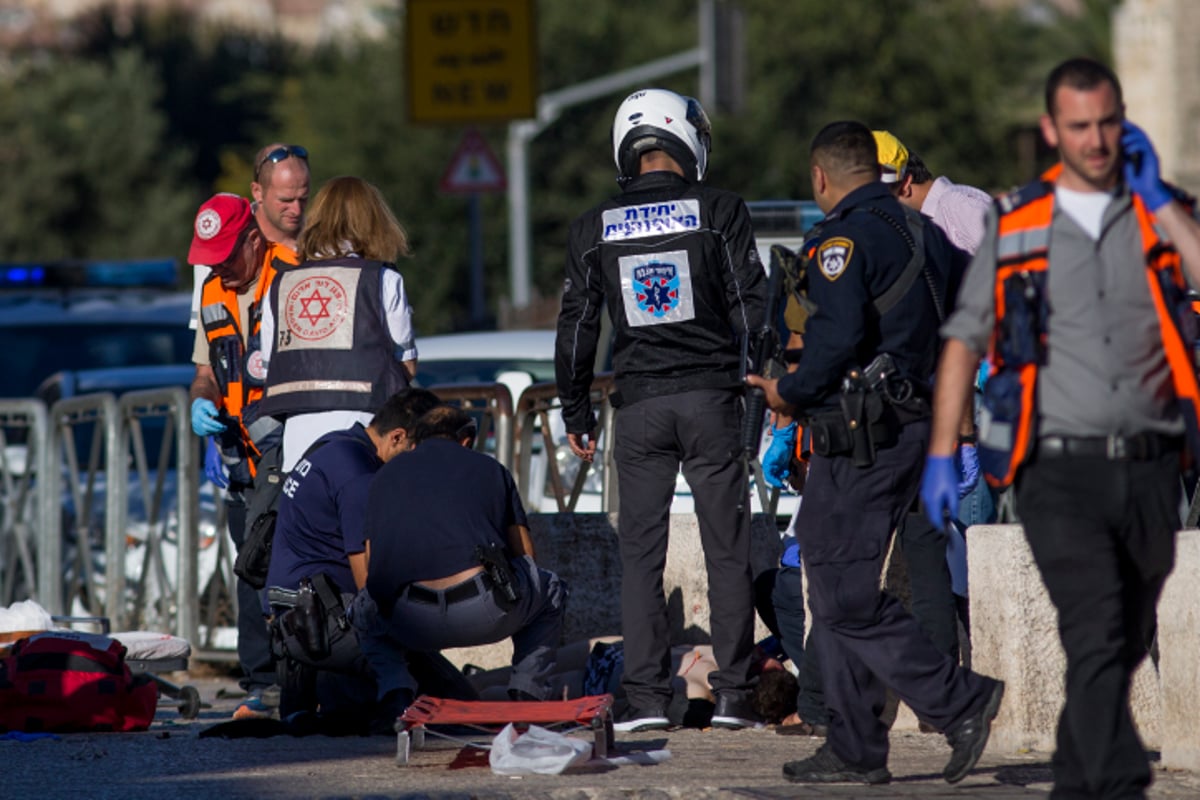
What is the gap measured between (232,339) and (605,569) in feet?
6.17

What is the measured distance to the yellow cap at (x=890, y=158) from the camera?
287 inches

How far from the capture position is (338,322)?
25.0 ft

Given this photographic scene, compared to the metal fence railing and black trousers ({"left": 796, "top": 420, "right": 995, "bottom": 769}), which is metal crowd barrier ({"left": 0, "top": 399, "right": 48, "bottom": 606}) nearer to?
the metal fence railing

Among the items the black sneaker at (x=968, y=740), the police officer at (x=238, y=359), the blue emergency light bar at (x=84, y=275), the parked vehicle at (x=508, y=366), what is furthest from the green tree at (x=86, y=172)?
the black sneaker at (x=968, y=740)

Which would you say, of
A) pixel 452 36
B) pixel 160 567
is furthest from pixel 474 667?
pixel 452 36

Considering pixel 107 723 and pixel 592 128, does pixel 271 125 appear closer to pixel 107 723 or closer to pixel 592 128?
pixel 592 128

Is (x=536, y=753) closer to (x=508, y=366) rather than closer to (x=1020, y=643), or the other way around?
(x=1020, y=643)

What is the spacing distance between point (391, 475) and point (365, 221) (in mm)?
1008

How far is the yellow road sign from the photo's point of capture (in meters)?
20.3

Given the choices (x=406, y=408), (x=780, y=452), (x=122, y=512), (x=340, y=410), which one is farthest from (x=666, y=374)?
(x=122, y=512)

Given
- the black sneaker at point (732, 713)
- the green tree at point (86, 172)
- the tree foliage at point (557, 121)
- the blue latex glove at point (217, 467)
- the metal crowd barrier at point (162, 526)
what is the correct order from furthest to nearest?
1. the green tree at point (86, 172)
2. the tree foliage at point (557, 121)
3. the metal crowd barrier at point (162, 526)
4. the blue latex glove at point (217, 467)
5. the black sneaker at point (732, 713)

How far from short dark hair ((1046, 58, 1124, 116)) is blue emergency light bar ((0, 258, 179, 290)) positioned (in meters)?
9.91

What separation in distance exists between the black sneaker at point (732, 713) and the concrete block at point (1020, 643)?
970 millimetres

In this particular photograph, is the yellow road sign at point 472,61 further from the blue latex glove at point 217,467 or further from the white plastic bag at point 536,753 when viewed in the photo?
the white plastic bag at point 536,753
